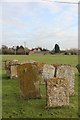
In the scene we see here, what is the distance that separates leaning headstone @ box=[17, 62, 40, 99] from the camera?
10711mm

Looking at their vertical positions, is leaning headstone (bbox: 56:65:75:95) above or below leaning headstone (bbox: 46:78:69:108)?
above

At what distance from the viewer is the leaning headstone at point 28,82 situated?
10711 mm

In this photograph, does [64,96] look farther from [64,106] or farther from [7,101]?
[7,101]

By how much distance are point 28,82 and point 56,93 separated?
160 centimetres

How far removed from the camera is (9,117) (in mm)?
8414

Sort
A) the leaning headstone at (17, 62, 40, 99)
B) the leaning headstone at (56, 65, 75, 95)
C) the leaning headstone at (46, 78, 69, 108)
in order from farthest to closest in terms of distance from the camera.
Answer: the leaning headstone at (56, 65, 75, 95) → the leaning headstone at (17, 62, 40, 99) → the leaning headstone at (46, 78, 69, 108)

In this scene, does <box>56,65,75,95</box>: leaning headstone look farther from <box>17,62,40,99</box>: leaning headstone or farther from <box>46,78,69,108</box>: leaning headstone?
<box>46,78,69,108</box>: leaning headstone

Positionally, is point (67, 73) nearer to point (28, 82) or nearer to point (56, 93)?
point (28, 82)

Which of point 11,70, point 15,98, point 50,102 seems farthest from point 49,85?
point 11,70

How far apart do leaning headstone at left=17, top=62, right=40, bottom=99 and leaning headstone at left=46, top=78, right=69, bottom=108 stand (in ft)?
4.80

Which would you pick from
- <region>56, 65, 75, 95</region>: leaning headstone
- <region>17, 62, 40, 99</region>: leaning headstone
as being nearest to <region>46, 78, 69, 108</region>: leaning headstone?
<region>17, 62, 40, 99</region>: leaning headstone

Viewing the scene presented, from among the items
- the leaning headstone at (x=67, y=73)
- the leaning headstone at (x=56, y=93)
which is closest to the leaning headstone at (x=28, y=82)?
the leaning headstone at (x=67, y=73)

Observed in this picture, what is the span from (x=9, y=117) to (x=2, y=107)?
1199 millimetres

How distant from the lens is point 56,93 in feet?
30.9
